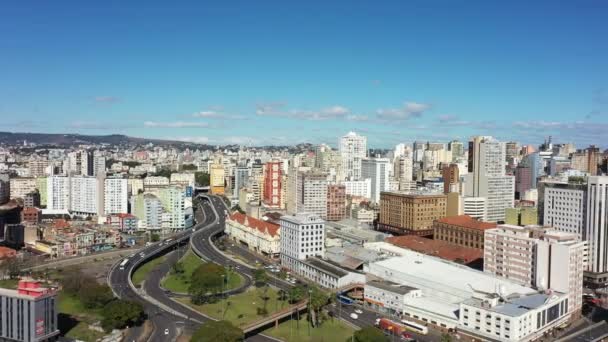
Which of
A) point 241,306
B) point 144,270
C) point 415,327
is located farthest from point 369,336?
point 144,270

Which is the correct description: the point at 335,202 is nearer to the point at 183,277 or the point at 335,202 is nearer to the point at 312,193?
the point at 312,193

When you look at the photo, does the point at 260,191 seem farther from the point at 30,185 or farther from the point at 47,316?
the point at 47,316

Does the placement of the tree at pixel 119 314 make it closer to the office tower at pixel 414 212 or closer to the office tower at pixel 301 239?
the office tower at pixel 301 239

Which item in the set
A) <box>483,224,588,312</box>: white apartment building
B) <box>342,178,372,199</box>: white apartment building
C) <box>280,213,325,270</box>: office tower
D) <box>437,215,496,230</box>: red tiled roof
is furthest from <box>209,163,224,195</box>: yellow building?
<box>483,224,588,312</box>: white apartment building

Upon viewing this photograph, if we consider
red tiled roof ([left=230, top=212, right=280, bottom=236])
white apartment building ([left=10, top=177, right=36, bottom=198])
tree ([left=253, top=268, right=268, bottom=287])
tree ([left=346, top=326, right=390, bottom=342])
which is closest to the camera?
tree ([left=346, top=326, right=390, bottom=342])

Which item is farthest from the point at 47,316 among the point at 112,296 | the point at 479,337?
the point at 479,337

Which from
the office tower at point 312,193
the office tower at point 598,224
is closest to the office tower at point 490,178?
the office tower at point 312,193

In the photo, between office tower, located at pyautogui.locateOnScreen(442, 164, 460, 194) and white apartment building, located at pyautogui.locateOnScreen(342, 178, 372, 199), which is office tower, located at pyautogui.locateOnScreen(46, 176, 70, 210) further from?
office tower, located at pyautogui.locateOnScreen(442, 164, 460, 194)
